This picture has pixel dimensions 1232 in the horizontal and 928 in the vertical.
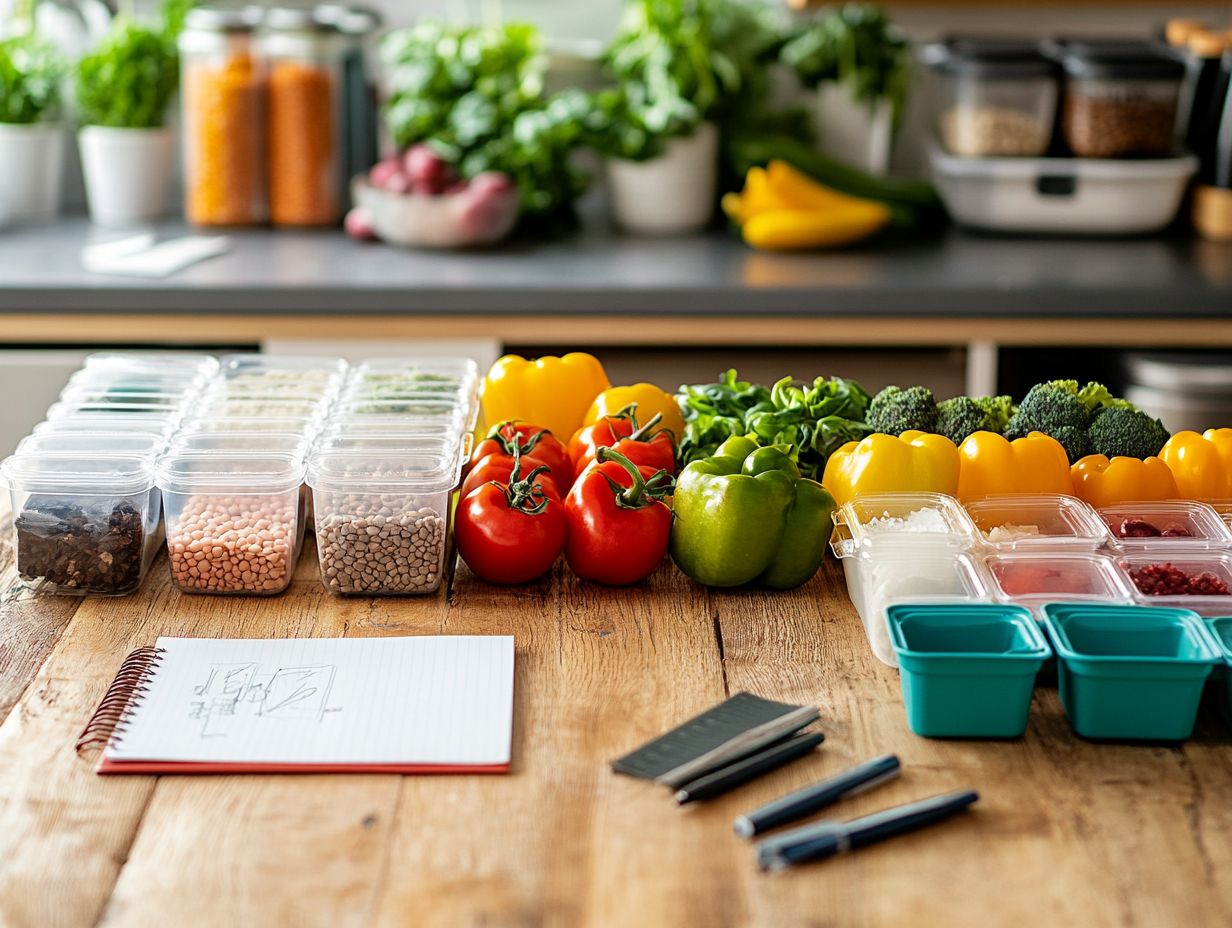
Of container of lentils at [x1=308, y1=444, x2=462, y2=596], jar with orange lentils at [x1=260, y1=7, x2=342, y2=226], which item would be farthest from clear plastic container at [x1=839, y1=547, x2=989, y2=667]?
jar with orange lentils at [x1=260, y1=7, x2=342, y2=226]

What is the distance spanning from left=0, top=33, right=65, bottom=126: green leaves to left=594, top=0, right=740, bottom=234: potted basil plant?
120 centimetres

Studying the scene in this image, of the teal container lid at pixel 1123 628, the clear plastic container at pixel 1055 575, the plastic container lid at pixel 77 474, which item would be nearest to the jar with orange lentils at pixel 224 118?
the plastic container lid at pixel 77 474

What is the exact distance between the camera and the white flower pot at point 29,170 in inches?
123

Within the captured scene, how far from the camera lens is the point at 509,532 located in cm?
147

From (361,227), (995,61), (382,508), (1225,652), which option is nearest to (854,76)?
(995,61)

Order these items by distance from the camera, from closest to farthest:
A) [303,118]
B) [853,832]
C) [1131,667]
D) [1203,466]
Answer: [853,832] < [1131,667] < [1203,466] < [303,118]

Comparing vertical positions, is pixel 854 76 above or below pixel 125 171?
above

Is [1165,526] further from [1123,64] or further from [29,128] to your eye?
[29,128]

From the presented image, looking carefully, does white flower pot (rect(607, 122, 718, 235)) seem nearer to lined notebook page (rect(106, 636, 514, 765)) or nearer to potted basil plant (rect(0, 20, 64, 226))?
potted basil plant (rect(0, 20, 64, 226))

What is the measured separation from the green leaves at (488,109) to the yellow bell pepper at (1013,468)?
66.0 inches

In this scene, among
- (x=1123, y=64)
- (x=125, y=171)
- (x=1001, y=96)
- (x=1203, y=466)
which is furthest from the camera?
(x=125, y=171)

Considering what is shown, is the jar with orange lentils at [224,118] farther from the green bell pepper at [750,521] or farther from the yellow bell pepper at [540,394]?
the green bell pepper at [750,521]

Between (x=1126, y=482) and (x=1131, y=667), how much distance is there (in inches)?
15.8

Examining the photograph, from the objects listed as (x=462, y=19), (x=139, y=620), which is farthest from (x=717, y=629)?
(x=462, y=19)
